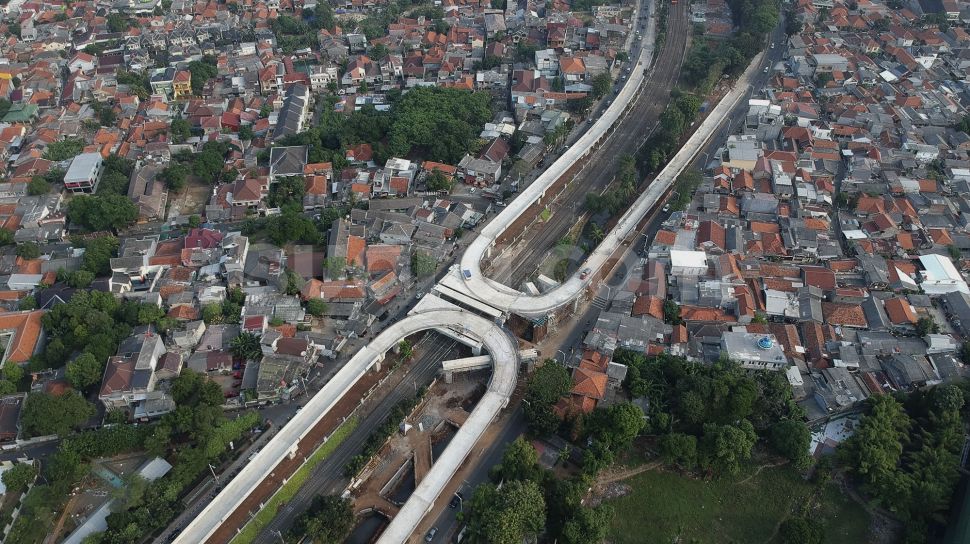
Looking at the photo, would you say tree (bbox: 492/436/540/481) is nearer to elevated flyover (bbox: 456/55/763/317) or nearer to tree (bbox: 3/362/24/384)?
elevated flyover (bbox: 456/55/763/317)

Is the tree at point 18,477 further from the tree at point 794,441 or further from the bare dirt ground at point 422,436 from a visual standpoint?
the tree at point 794,441

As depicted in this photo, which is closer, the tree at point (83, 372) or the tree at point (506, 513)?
the tree at point (506, 513)

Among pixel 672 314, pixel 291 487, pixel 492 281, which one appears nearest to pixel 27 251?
pixel 291 487

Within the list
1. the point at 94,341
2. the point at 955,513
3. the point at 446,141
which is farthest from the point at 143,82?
the point at 955,513

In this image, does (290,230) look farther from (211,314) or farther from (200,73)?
(200,73)

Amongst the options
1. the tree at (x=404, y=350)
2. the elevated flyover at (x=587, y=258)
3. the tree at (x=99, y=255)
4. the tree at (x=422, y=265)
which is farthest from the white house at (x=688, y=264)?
the tree at (x=99, y=255)
